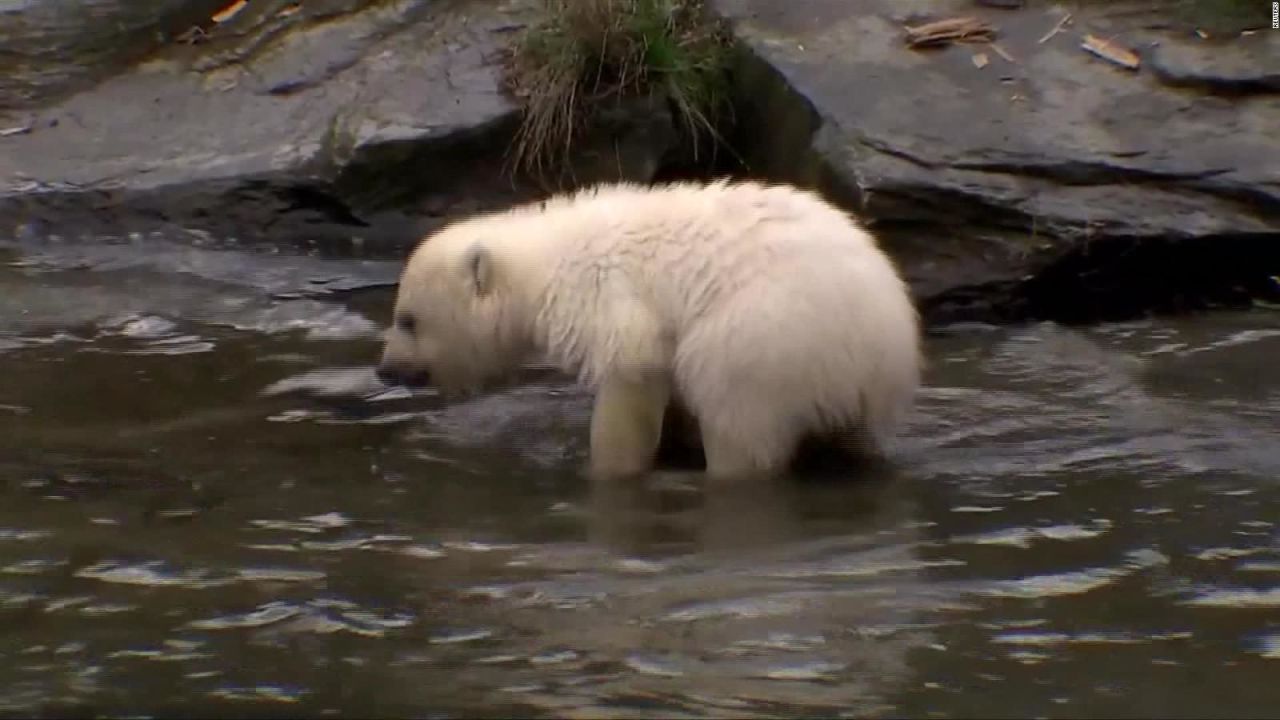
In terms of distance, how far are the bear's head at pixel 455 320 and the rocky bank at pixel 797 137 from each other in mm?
2195

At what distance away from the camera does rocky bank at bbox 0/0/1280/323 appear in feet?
25.6

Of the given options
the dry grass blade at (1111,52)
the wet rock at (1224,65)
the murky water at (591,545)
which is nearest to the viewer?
the murky water at (591,545)

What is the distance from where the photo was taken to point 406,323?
20.9 ft

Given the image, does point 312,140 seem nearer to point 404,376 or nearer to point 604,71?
point 604,71

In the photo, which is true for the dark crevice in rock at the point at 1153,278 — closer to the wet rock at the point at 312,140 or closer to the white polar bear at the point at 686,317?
the white polar bear at the point at 686,317

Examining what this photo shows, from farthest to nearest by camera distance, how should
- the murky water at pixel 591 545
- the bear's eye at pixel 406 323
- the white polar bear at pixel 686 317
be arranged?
the bear's eye at pixel 406 323, the white polar bear at pixel 686 317, the murky water at pixel 591 545

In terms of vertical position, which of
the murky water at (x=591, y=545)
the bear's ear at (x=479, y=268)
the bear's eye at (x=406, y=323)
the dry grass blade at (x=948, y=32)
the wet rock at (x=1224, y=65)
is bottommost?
the murky water at (x=591, y=545)

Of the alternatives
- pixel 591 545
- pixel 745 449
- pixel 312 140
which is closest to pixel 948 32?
pixel 312 140

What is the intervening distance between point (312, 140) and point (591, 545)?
4.86m

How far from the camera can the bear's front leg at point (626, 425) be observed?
573cm

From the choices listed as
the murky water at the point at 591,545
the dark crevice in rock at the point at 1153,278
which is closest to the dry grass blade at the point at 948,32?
the dark crevice in rock at the point at 1153,278

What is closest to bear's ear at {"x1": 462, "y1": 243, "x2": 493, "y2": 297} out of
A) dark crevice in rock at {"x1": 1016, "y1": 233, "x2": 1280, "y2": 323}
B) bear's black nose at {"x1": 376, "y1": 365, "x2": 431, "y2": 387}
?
bear's black nose at {"x1": 376, "y1": 365, "x2": 431, "y2": 387}

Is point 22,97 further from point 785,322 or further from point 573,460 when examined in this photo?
point 785,322

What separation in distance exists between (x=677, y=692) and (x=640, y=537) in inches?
53.1
